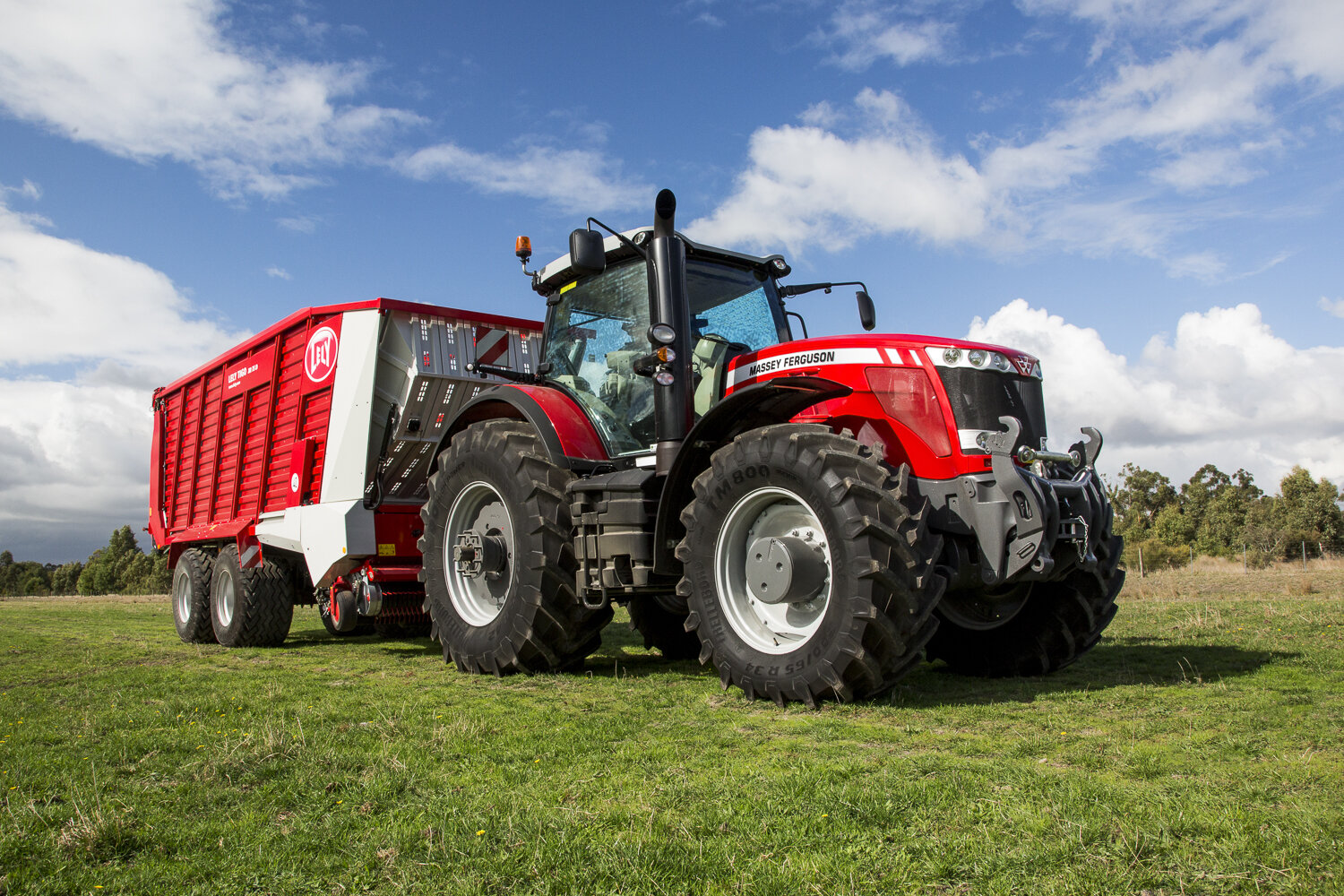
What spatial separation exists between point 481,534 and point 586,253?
7.34ft

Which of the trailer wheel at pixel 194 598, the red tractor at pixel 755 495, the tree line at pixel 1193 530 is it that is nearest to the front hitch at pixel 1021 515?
the red tractor at pixel 755 495

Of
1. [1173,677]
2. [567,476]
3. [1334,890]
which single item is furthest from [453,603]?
[1334,890]

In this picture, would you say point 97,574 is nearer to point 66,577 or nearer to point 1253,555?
point 66,577

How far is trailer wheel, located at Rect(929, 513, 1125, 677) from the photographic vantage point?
522 centimetres

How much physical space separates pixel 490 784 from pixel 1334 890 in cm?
239

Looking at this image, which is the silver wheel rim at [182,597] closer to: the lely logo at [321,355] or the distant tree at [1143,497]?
the lely logo at [321,355]

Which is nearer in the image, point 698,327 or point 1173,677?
point 1173,677

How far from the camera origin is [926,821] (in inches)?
105

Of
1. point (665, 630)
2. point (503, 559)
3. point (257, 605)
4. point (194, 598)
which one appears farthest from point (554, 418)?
point (194, 598)

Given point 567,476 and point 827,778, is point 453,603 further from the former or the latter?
point 827,778

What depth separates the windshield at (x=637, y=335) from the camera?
6055 mm

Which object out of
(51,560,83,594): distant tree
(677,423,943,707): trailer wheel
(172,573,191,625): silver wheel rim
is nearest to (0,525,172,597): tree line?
(51,560,83,594): distant tree

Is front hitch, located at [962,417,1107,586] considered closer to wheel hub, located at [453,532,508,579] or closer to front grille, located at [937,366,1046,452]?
front grille, located at [937,366,1046,452]

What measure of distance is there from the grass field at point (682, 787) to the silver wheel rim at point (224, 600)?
3.76m
